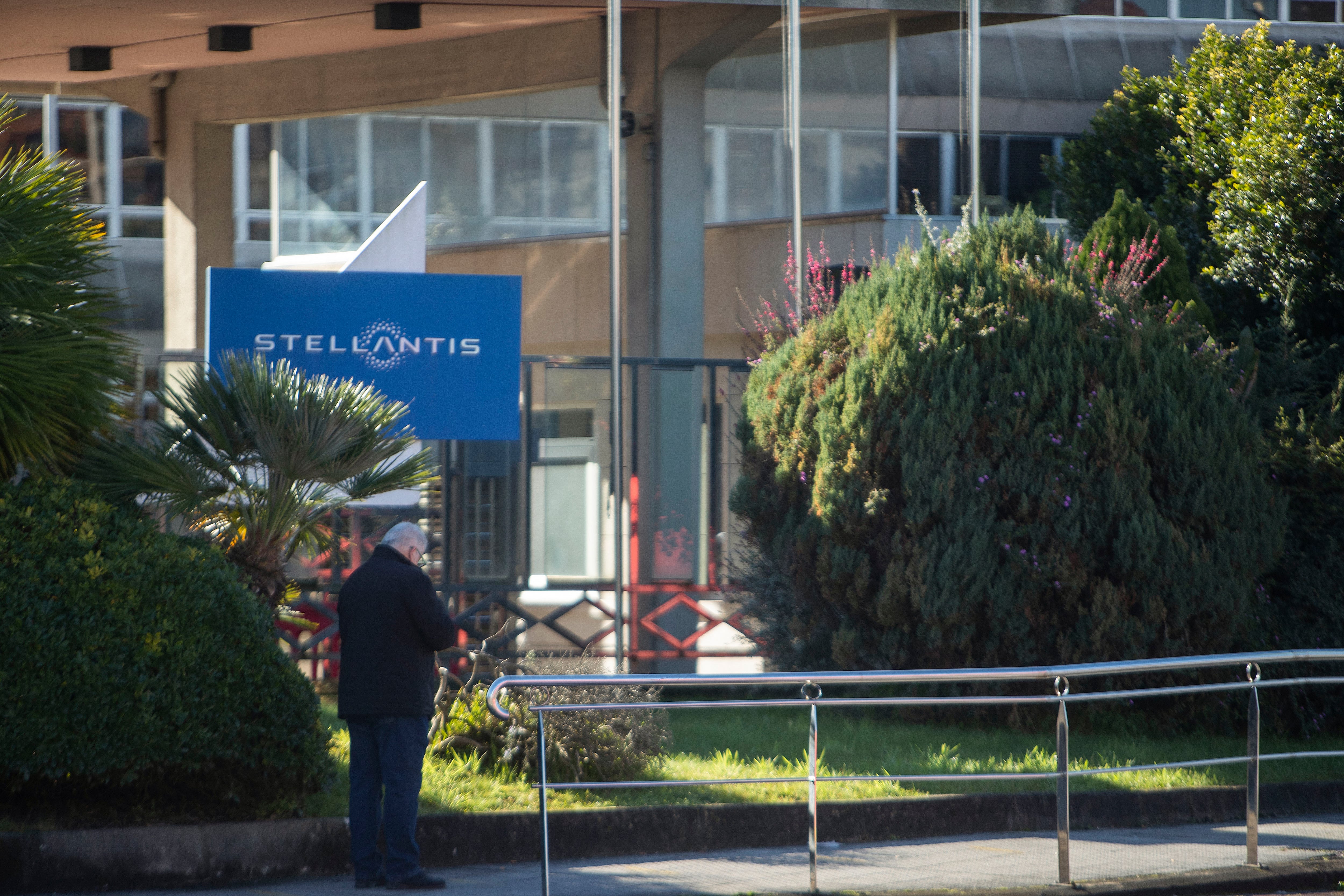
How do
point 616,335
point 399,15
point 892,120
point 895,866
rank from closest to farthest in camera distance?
point 895,866 → point 616,335 → point 399,15 → point 892,120

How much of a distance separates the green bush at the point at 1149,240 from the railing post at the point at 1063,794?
509 centimetres

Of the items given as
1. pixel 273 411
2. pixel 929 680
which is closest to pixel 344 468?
pixel 273 411

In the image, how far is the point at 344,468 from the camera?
6988 millimetres

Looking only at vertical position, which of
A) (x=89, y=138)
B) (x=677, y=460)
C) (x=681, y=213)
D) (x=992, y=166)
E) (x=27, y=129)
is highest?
(x=89, y=138)

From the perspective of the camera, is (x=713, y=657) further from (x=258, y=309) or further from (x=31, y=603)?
(x=31, y=603)

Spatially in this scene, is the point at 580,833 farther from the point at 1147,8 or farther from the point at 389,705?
the point at 1147,8

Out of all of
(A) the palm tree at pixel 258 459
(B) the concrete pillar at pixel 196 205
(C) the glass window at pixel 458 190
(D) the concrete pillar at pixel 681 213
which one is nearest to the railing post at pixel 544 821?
(A) the palm tree at pixel 258 459

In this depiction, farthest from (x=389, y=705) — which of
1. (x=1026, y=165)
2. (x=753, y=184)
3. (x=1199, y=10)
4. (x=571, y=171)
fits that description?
(x=1199, y=10)

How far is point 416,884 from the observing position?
593cm

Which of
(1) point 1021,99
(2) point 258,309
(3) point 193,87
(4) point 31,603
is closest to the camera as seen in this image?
(4) point 31,603

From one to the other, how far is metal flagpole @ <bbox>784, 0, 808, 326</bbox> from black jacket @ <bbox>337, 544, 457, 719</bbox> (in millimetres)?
5851

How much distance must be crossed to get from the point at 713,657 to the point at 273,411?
5.51 meters

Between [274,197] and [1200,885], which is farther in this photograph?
[274,197]

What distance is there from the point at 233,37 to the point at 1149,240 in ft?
27.9
